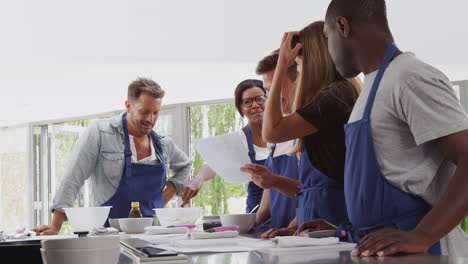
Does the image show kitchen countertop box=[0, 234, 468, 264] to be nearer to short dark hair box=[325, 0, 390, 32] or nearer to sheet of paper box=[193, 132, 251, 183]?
short dark hair box=[325, 0, 390, 32]

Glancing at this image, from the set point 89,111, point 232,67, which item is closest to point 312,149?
point 232,67

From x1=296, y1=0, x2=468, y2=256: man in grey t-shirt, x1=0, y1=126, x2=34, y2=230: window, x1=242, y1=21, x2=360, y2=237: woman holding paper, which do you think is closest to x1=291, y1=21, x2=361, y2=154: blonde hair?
x1=242, y1=21, x2=360, y2=237: woman holding paper

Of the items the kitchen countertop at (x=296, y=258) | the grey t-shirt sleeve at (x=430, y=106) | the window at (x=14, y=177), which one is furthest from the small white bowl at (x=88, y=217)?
the window at (x=14, y=177)

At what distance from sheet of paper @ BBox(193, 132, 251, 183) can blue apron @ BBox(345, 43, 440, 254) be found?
133 centimetres

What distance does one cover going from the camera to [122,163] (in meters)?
3.39

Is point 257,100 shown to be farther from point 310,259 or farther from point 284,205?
point 310,259

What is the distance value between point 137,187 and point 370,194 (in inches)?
86.0

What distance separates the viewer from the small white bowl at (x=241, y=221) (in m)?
2.13

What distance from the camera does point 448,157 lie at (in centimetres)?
128

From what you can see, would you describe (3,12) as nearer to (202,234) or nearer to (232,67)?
(232,67)

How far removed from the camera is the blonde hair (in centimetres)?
189

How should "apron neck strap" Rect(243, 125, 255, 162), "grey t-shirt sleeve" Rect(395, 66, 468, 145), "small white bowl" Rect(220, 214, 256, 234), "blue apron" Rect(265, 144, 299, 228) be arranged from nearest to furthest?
"grey t-shirt sleeve" Rect(395, 66, 468, 145) < "small white bowl" Rect(220, 214, 256, 234) < "blue apron" Rect(265, 144, 299, 228) < "apron neck strap" Rect(243, 125, 255, 162)

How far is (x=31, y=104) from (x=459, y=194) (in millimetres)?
6446

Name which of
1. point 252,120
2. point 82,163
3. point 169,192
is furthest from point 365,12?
point 169,192
